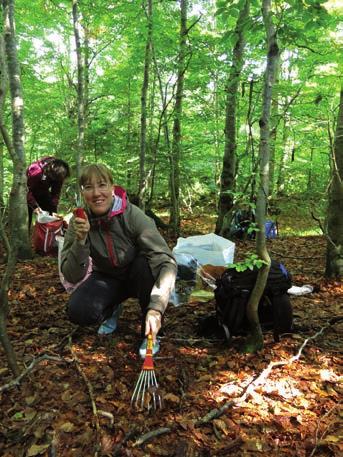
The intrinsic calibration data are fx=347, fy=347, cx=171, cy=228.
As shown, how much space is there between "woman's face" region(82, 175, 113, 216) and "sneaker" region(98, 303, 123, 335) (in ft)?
3.20

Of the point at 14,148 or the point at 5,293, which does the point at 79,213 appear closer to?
the point at 5,293

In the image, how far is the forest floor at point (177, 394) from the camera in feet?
5.88

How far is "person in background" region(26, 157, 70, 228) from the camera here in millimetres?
5312

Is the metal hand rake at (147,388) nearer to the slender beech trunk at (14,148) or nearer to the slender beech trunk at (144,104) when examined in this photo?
the slender beech trunk at (14,148)

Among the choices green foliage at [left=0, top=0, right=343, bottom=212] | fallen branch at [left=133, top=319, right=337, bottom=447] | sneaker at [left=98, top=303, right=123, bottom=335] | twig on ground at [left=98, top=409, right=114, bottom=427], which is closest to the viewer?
fallen branch at [left=133, top=319, right=337, bottom=447]

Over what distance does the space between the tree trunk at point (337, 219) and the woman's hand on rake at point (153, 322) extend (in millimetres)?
2903

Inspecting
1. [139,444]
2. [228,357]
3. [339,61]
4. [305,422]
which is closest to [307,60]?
[339,61]

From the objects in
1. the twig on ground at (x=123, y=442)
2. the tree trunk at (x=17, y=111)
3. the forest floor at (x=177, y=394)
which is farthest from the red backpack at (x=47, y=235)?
the twig on ground at (x=123, y=442)

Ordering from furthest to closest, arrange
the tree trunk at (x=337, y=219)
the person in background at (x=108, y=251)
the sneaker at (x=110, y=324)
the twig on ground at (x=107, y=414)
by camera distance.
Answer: the tree trunk at (x=337, y=219)
the sneaker at (x=110, y=324)
the person in background at (x=108, y=251)
the twig on ground at (x=107, y=414)

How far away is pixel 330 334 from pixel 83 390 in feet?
6.66

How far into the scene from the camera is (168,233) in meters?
7.80

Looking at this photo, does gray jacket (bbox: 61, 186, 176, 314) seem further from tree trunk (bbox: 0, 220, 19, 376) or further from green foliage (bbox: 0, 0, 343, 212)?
green foliage (bbox: 0, 0, 343, 212)

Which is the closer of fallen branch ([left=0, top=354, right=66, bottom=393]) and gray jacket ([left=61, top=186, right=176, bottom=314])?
fallen branch ([left=0, top=354, right=66, bottom=393])

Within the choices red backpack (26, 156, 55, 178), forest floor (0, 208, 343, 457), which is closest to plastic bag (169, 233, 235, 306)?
forest floor (0, 208, 343, 457)
